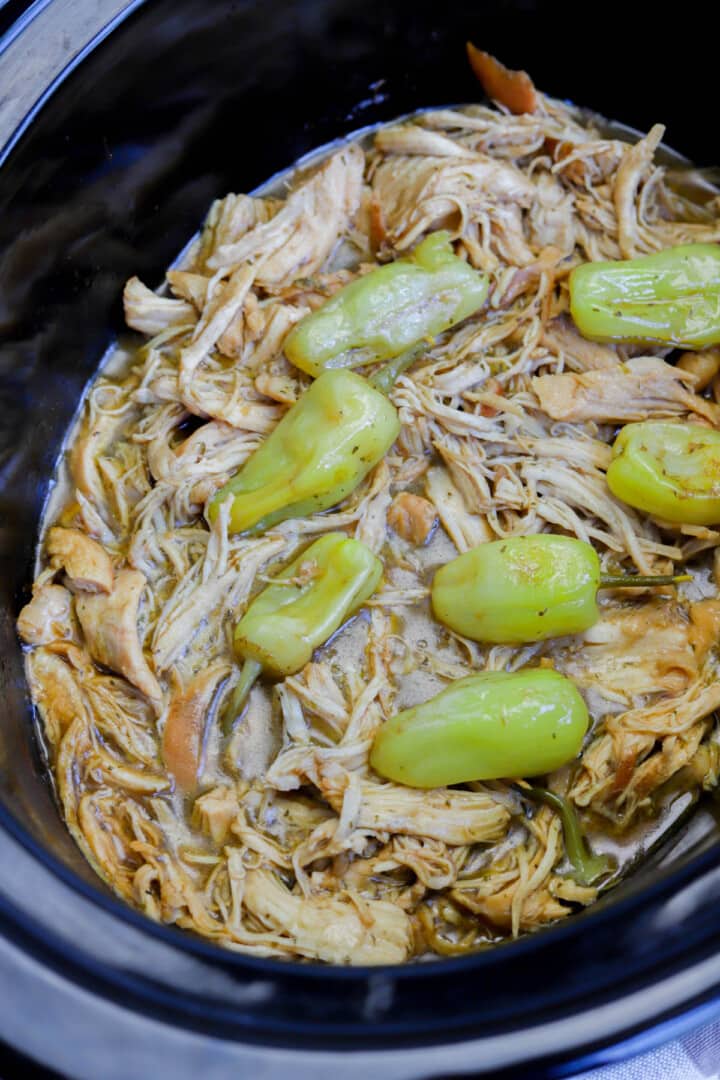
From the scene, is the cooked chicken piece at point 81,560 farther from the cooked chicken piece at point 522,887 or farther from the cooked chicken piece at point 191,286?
the cooked chicken piece at point 522,887

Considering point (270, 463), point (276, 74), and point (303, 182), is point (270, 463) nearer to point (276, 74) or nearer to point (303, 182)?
point (303, 182)

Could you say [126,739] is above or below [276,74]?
below

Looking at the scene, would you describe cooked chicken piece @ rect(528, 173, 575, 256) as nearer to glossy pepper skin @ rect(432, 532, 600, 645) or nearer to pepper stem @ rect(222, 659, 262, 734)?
glossy pepper skin @ rect(432, 532, 600, 645)

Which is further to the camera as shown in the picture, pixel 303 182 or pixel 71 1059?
pixel 303 182

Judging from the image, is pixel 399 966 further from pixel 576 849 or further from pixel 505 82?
pixel 505 82

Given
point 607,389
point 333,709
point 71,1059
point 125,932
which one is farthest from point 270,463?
point 71,1059

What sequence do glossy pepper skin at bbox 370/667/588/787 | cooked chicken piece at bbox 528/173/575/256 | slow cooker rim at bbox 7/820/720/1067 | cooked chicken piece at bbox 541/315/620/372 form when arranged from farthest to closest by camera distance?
cooked chicken piece at bbox 528/173/575/256
cooked chicken piece at bbox 541/315/620/372
glossy pepper skin at bbox 370/667/588/787
slow cooker rim at bbox 7/820/720/1067

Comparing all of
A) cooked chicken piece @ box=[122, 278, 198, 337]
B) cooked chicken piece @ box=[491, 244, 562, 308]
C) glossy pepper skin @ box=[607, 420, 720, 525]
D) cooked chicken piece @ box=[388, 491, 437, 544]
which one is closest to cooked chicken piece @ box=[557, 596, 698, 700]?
glossy pepper skin @ box=[607, 420, 720, 525]
